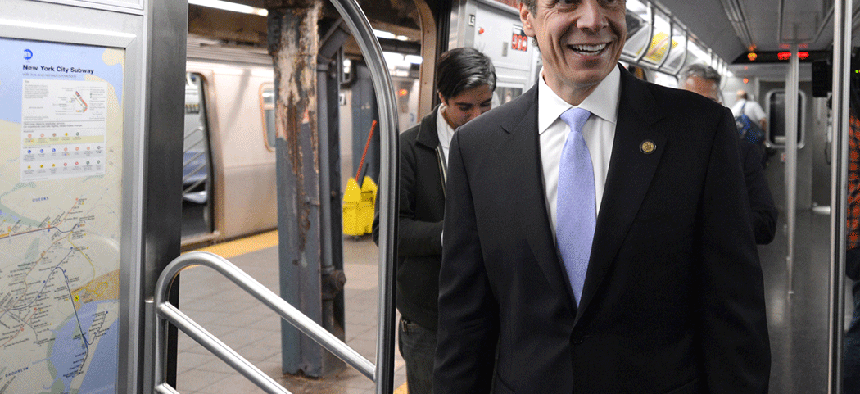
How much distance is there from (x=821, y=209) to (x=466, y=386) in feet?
38.2

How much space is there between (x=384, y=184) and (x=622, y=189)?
0.42 metres

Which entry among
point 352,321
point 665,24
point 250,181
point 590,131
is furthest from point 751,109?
point 590,131

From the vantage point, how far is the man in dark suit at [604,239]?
4.00ft

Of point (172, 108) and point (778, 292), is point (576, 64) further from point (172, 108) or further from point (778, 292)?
point (778, 292)

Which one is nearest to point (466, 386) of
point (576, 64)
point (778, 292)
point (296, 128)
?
point (576, 64)

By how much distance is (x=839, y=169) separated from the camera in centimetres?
165

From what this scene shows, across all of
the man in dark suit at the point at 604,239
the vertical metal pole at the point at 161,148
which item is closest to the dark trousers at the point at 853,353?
the man in dark suit at the point at 604,239

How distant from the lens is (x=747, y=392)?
123 centimetres

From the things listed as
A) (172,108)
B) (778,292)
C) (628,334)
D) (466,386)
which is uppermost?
(172,108)

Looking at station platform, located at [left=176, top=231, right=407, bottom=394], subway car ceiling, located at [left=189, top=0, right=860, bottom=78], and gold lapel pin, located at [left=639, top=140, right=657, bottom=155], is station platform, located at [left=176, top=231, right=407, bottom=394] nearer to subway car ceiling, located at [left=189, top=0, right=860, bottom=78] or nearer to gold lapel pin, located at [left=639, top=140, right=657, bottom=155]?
subway car ceiling, located at [left=189, top=0, right=860, bottom=78]

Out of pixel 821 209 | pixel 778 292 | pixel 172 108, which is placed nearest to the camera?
pixel 172 108

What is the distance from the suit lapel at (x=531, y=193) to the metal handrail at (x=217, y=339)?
409 mm

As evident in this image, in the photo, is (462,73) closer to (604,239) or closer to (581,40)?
(581,40)

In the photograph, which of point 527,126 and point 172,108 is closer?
point 527,126
